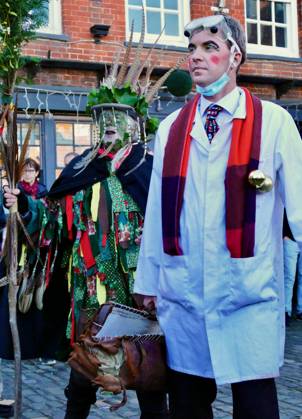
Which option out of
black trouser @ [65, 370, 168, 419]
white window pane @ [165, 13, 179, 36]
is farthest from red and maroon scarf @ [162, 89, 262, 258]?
white window pane @ [165, 13, 179, 36]

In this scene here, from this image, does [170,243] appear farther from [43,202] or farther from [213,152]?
[43,202]

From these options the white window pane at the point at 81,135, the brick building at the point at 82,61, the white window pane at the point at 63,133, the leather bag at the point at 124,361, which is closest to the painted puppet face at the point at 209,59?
the leather bag at the point at 124,361

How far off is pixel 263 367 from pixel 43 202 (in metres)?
1.84

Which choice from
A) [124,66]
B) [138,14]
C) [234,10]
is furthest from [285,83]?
[124,66]

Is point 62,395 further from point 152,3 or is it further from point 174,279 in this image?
point 152,3

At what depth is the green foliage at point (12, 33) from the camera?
3783 mm

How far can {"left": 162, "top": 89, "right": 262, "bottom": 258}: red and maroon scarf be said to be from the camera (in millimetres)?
2584

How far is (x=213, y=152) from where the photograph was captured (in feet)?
8.84

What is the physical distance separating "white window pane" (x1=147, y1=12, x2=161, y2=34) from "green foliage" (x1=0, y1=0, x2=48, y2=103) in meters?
7.37

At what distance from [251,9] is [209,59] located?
9.62 m

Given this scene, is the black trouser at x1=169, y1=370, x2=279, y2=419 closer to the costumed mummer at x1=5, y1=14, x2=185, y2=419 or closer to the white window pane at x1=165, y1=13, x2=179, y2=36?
the costumed mummer at x1=5, y1=14, x2=185, y2=419

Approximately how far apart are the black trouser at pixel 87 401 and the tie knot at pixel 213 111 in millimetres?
1391

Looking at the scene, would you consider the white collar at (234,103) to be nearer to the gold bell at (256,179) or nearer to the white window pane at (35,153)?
the gold bell at (256,179)

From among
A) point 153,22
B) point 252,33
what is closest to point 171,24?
point 153,22
